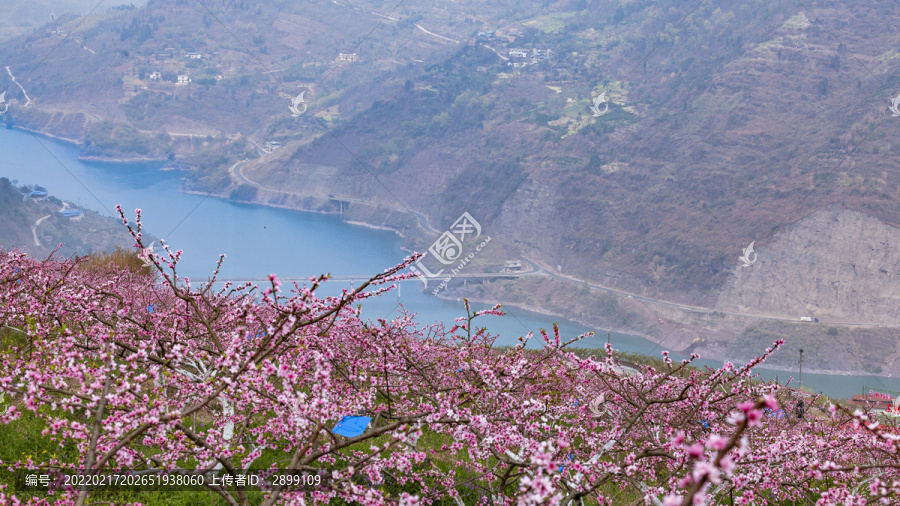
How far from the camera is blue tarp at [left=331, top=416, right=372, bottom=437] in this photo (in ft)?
17.5

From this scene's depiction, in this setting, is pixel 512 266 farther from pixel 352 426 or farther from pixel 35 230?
pixel 352 426

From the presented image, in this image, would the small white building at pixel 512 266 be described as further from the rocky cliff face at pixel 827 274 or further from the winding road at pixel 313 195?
the rocky cliff face at pixel 827 274

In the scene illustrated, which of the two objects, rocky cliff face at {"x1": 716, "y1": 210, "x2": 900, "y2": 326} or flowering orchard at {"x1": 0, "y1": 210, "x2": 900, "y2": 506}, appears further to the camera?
rocky cliff face at {"x1": 716, "y1": 210, "x2": 900, "y2": 326}

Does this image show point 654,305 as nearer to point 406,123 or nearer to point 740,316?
point 740,316

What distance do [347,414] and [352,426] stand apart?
5.38 ft

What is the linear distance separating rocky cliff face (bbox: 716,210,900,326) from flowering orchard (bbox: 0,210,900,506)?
172 ft

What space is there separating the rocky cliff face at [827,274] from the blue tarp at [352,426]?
55.0m

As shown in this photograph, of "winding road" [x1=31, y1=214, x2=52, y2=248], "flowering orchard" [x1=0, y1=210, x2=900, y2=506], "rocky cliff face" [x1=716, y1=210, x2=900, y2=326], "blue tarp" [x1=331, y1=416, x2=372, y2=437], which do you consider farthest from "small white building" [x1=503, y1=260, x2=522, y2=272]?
"blue tarp" [x1=331, y1=416, x2=372, y2=437]

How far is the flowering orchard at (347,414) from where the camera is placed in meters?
2.74

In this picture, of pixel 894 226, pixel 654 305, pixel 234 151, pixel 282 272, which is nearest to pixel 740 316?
pixel 654 305

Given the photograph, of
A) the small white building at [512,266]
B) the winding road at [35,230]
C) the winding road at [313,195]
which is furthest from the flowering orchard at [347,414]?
the winding road at [313,195]

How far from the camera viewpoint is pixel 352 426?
549 centimetres

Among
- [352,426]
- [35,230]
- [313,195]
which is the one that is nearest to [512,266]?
[313,195]

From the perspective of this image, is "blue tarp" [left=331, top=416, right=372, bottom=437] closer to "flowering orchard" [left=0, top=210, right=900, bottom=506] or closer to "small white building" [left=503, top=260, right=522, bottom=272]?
"flowering orchard" [left=0, top=210, right=900, bottom=506]
